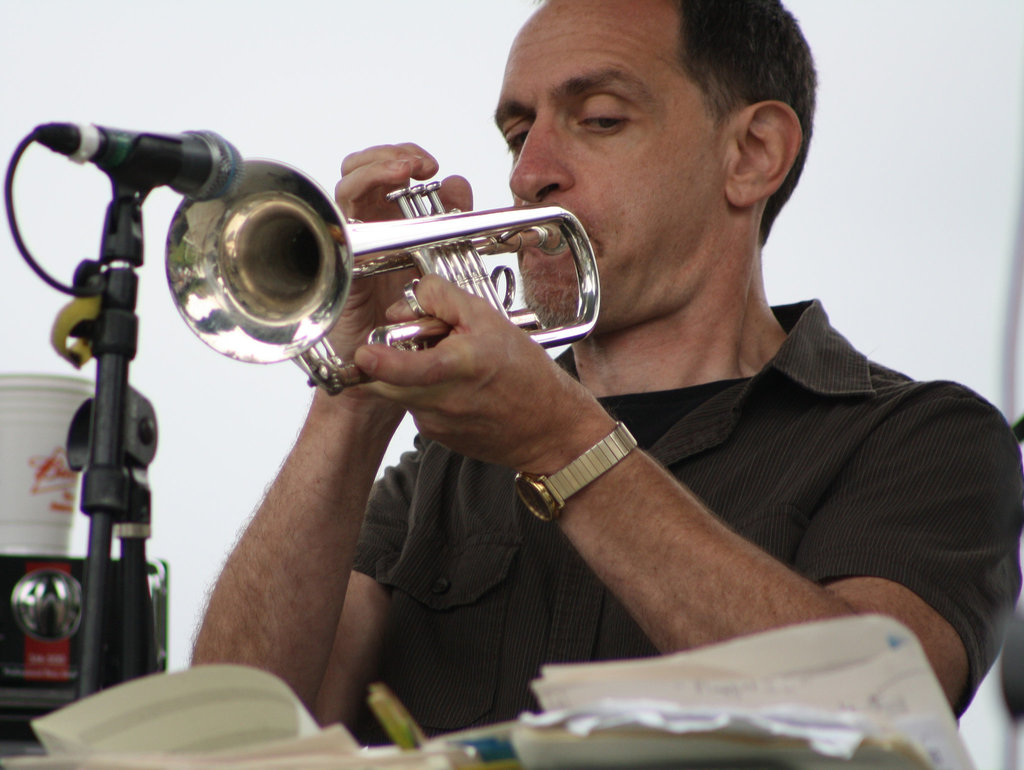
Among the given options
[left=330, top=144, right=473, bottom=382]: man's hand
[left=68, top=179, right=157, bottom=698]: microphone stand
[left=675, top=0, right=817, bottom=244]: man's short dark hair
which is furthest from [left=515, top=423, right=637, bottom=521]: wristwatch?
[left=675, top=0, right=817, bottom=244]: man's short dark hair

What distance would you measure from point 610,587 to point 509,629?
402mm

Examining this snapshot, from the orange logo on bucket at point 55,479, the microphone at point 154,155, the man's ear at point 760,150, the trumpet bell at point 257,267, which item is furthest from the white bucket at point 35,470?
the man's ear at point 760,150

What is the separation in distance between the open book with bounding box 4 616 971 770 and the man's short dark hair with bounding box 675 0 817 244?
1726 mm

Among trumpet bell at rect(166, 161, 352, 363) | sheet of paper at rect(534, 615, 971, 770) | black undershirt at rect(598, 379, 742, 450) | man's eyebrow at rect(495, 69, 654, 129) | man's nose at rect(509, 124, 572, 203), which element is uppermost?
man's eyebrow at rect(495, 69, 654, 129)

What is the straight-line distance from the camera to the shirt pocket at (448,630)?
1918 millimetres

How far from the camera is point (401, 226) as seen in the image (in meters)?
1.61

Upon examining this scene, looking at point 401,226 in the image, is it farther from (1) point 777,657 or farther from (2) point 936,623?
(1) point 777,657

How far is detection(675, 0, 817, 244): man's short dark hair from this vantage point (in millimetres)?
2299

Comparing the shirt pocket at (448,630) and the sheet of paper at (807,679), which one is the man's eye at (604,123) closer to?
the shirt pocket at (448,630)

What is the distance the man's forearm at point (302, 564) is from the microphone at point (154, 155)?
78 cm

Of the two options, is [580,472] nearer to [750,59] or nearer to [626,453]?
[626,453]

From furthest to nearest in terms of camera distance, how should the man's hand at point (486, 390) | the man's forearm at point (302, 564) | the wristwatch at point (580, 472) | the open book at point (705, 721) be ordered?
1. the man's forearm at point (302, 564)
2. the wristwatch at point (580, 472)
3. the man's hand at point (486, 390)
4. the open book at point (705, 721)

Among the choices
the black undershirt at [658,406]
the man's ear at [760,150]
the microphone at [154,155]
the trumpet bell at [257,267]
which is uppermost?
the man's ear at [760,150]

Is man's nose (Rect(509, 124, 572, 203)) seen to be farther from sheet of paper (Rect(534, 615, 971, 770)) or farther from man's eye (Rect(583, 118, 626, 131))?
sheet of paper (Rect(534, 615, 971, 770))
